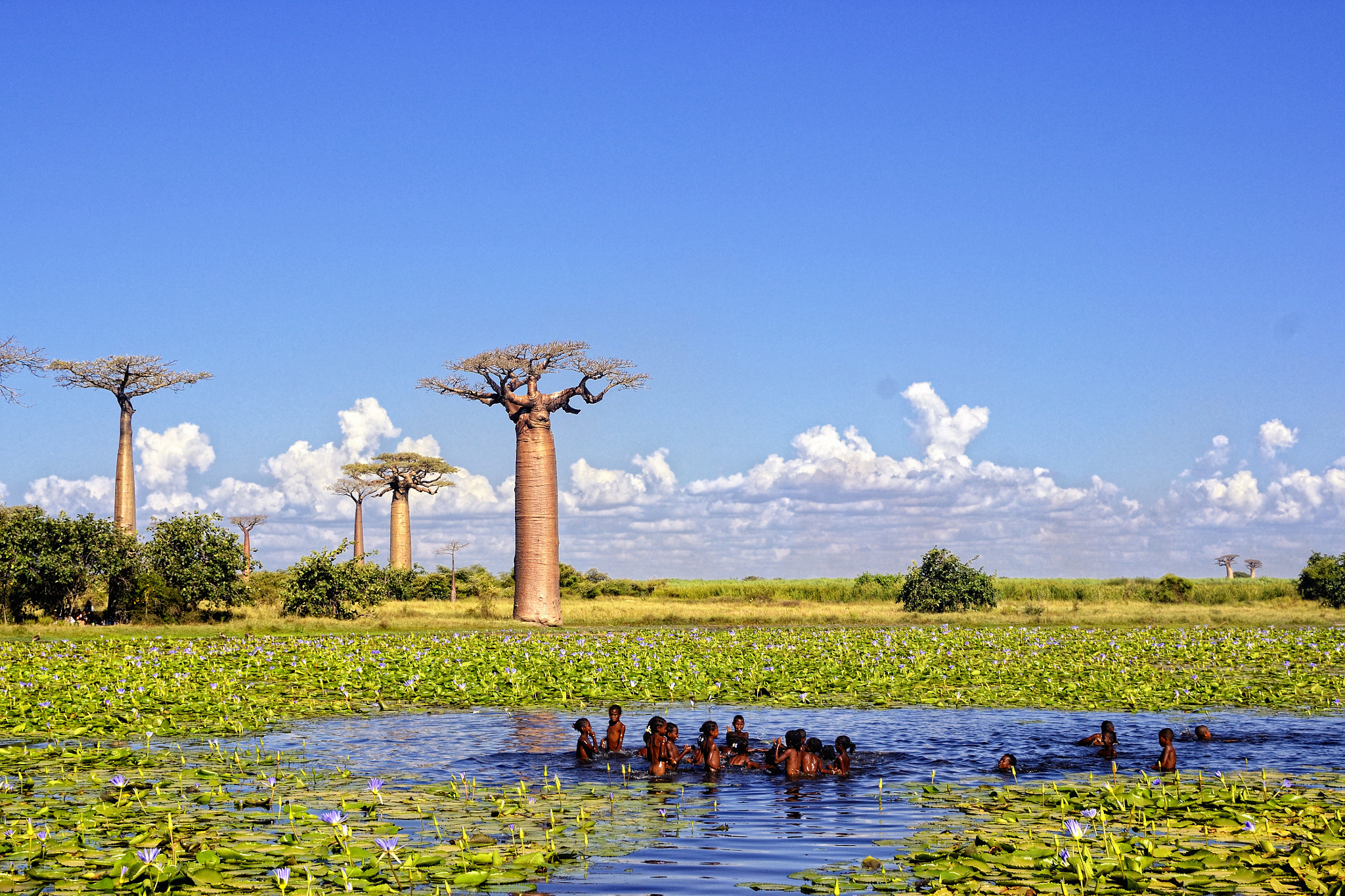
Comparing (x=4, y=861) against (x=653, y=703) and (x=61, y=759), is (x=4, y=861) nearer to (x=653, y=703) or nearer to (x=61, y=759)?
(x=61, y=759)

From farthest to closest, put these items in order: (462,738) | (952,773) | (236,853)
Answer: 1. (462,738)
2. (952,773)
3. (236,853)

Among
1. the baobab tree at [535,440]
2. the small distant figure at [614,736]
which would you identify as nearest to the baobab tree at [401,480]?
the baobab tree at [535,440]

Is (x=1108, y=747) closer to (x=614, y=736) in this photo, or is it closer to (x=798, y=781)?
(x=798, y=781)

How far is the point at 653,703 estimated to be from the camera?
17031 mm

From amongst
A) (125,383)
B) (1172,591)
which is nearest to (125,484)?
(125,383)

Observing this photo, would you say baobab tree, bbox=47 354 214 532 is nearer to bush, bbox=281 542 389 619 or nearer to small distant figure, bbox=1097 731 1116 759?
bush, bbox=281 542 389 619

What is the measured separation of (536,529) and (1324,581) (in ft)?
116

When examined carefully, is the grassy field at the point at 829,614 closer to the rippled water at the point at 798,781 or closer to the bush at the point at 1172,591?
the bush at the point at 1172,591

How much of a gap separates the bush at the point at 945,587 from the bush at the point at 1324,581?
1373 cm

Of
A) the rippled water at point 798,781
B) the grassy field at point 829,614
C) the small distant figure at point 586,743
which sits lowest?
the grassy field at point 829,614

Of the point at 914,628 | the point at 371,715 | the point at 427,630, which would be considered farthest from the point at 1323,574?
the point at 371,715

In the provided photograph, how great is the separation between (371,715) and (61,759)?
470 cm

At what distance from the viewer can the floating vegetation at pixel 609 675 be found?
15641 millimetres

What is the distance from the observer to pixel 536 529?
38.3 m
